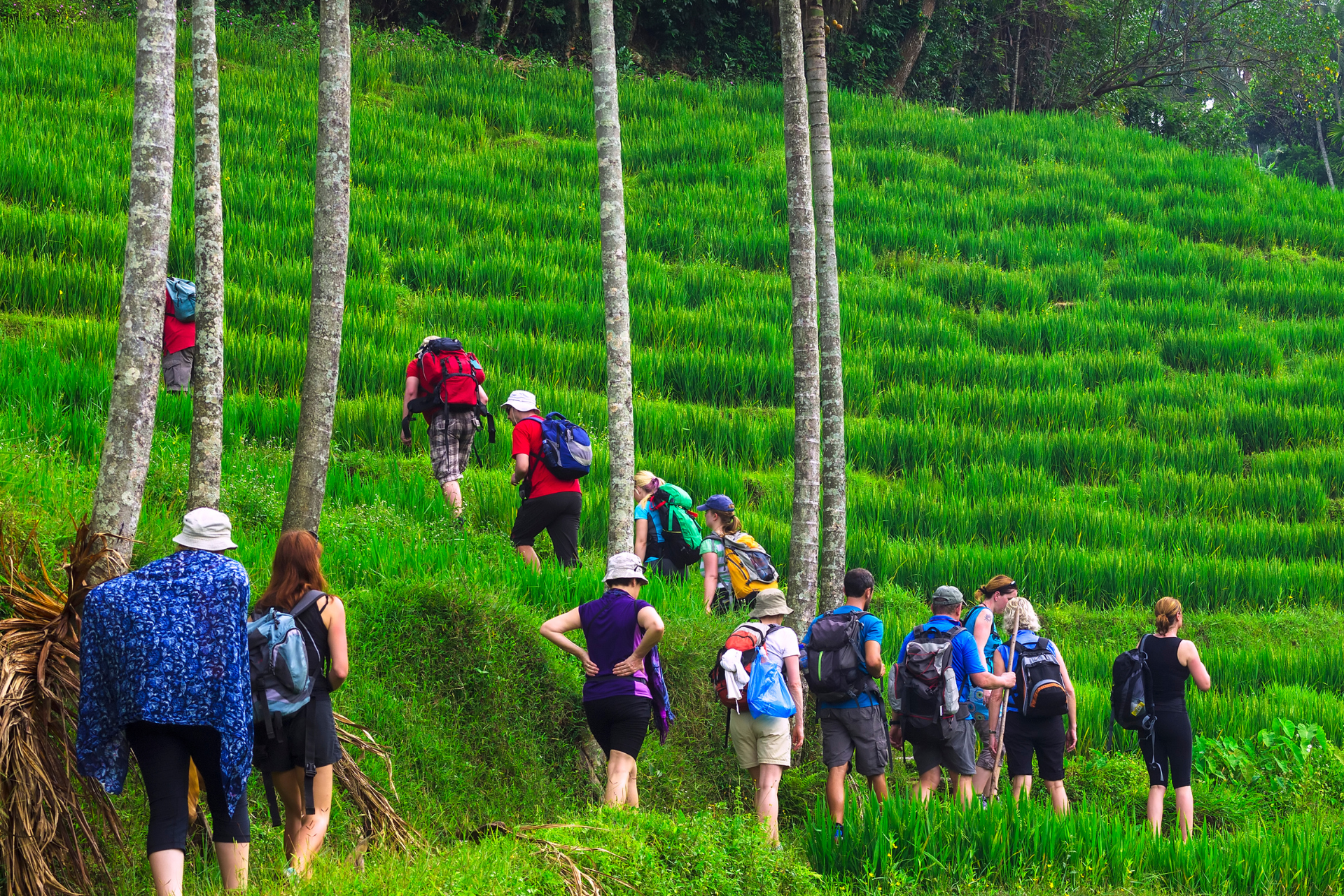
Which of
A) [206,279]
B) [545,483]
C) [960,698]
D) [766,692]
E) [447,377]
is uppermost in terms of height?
[206,279]

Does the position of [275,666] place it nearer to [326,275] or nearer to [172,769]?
[172,769]

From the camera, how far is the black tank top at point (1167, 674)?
21.9ft

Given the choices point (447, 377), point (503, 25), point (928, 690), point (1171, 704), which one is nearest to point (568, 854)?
point (928, 690)

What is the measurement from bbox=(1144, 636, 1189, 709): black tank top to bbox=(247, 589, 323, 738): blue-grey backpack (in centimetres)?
483

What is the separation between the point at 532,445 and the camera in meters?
7.69

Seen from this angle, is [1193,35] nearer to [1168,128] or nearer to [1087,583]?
[1168,128]

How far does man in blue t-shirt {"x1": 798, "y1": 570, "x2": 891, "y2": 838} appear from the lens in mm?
5977

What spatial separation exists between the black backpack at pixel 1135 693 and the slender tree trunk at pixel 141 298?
5381 mm

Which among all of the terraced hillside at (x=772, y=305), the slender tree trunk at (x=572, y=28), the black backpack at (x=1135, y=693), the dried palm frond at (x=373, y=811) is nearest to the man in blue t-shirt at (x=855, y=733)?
the black backpack at (x=1135, y=693)

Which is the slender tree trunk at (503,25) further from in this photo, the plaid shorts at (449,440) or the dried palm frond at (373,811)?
the dried palm frond at (373,811)

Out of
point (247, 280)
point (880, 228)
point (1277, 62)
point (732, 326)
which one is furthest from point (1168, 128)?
point (247, 280)

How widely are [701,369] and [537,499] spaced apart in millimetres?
4415

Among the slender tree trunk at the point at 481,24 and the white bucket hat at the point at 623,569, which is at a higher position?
the slender tree trunk at the point at 481,24

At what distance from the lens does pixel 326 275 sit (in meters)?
5.95
